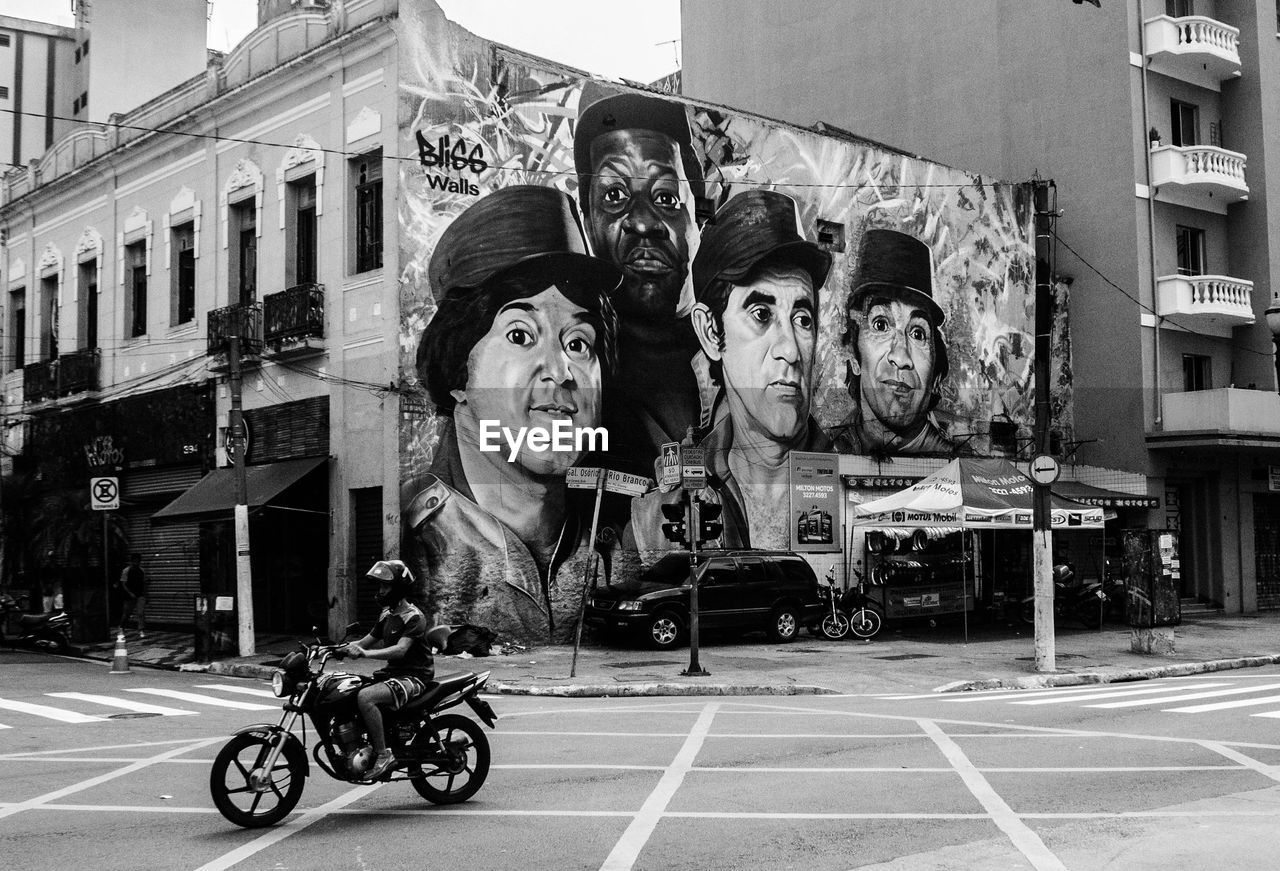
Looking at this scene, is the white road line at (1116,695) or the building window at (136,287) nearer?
the white road line at (1116,695)

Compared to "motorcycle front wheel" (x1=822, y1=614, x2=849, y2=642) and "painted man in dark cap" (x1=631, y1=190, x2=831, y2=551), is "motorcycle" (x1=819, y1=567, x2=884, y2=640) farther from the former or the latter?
"painted man in dark cap" (x1=631, y1=190, x2=831, y2=551)

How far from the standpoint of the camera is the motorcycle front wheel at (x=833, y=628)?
26562 millimetres

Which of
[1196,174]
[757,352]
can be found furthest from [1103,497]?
[1196,174]

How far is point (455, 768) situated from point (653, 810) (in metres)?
1.49

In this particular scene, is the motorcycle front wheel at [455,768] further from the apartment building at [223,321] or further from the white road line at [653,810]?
the apartment building at [223,321]

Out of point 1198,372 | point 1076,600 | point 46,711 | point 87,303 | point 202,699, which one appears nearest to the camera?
point 46,711

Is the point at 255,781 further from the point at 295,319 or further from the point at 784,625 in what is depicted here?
the point at 295,319

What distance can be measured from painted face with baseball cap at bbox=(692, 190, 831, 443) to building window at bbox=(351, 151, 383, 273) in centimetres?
674

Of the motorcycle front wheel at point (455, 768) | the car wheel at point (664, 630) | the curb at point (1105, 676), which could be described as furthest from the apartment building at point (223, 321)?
the motorcycle front wheel at point (455, 768)

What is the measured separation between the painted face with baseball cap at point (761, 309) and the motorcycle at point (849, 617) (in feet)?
13.4

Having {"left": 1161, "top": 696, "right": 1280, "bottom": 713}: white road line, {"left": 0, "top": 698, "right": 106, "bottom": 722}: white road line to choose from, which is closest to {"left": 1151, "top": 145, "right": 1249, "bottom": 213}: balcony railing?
{"left": 1161, "top": 696, "right": 1280, "bottom": 713}: white road line

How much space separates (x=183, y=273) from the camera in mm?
30734

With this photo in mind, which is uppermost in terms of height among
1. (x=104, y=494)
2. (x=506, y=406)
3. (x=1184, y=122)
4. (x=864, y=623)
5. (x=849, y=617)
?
(x=1184, y=122)

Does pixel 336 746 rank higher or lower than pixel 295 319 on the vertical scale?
lower
